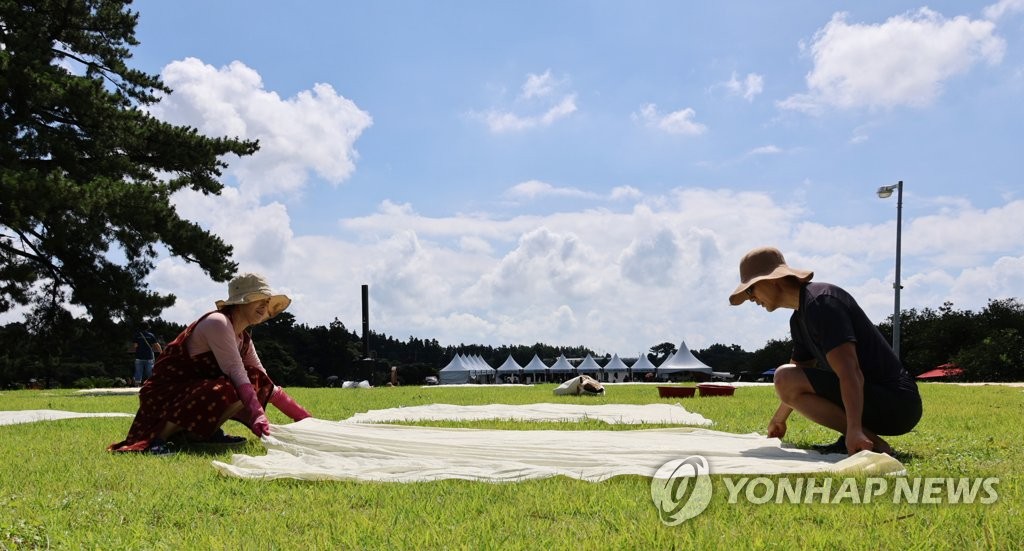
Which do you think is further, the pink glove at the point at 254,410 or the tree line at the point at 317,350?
the tree line at the point at 317,350

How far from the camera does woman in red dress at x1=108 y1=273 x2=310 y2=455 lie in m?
4.50

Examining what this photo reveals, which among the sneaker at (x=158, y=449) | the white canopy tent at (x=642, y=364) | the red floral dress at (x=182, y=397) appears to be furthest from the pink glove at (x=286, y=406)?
the white canopy tent at (x=642, y=364)

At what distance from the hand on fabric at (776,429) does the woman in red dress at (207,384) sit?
287cm

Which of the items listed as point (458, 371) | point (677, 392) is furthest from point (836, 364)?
point (458, 371)

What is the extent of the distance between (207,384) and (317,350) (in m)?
40.4

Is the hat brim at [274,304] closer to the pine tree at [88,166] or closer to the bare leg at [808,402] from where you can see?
the bare leg at [808,402]

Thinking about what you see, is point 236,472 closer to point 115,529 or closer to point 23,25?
point 115,529

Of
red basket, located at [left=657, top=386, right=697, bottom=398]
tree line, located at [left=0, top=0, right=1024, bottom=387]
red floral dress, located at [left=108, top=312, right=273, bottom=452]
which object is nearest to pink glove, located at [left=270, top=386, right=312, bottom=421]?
red floral dress, located at [left=108, top=312, right=273, bottom=452]

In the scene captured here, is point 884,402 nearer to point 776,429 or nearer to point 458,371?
point 776,429

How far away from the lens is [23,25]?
16.7 meters

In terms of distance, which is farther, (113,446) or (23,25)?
(23,25)

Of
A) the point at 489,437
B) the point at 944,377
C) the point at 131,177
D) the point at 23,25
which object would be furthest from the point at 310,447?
the point at 944,377

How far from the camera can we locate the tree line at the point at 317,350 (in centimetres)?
1862

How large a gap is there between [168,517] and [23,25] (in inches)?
701
